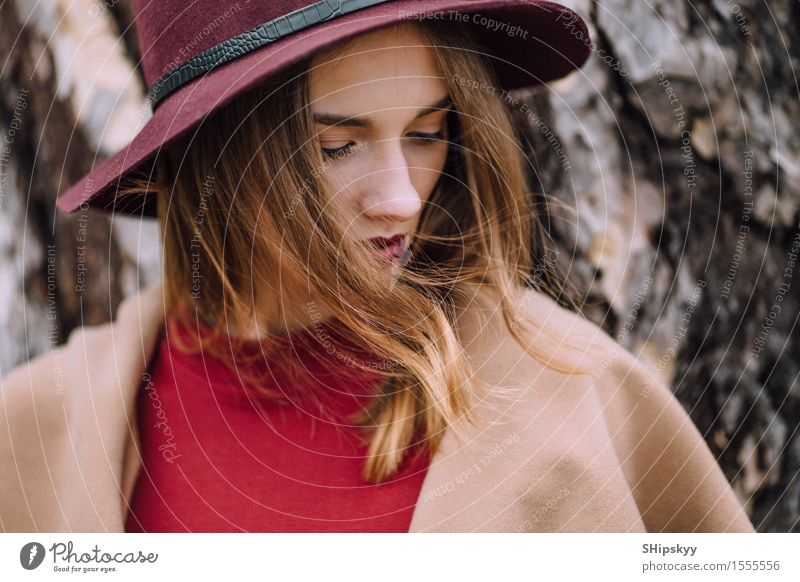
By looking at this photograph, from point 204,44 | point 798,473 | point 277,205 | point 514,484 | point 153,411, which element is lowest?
point 798,473

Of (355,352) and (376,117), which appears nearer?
(376,117)

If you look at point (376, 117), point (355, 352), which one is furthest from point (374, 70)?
point (355, 352)

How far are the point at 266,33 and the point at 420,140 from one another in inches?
4.8

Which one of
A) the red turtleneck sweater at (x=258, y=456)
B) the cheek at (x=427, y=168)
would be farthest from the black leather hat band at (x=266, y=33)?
the red turtleneck sweater at (x=258, y=456)

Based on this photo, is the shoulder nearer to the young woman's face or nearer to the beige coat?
the beige coat

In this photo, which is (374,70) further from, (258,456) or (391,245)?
(258,456)

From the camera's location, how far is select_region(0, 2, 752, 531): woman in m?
0.45

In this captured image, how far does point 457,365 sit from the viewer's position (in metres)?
0.50

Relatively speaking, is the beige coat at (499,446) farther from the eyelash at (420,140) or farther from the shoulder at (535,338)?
the eyelash at (420,140)

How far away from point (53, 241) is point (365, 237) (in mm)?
400

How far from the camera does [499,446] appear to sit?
1.58 ft

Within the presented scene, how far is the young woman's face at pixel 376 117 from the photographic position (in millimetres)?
424

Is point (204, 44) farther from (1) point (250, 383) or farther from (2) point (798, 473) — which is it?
(2) point (798, 473)

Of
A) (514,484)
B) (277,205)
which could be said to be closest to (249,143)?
(277,205)
